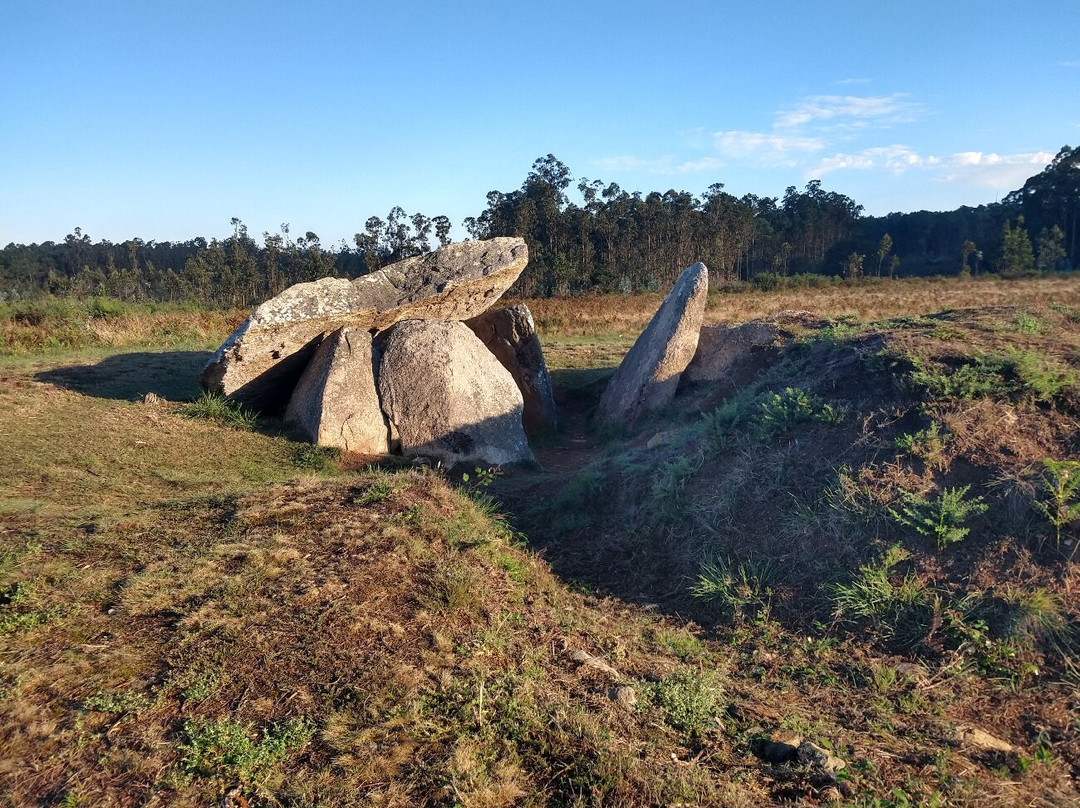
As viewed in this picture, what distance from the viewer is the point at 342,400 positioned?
371 inches

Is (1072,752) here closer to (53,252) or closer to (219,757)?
(219,757)

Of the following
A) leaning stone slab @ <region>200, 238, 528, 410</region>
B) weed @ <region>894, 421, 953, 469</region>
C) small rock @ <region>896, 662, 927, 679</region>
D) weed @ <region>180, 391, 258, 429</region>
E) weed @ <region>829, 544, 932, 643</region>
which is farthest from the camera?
weed @ <region>180, 391, 258, 429</region>

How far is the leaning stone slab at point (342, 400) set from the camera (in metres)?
9.26

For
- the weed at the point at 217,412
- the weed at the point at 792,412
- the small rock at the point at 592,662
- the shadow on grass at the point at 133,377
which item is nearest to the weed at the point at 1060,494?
the weed at the point at 792,412

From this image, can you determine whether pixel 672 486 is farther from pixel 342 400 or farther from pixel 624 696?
pixel 342 400

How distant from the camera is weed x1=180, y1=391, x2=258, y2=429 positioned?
9.52 m

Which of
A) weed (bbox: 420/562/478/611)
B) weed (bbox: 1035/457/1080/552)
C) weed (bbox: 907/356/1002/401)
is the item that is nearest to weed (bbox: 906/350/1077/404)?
weed (bbox: 907/356/1002/401)

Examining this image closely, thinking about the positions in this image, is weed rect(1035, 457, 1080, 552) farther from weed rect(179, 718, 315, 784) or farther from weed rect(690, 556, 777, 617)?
weed rect(179, 718, 315, 784)

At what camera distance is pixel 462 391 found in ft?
32.8

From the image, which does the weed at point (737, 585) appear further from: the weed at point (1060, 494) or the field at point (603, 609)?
the weed at point (1060, 494)

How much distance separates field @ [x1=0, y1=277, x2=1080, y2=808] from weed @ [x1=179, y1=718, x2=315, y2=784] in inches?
0.6

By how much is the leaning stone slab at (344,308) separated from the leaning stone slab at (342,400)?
0.35m

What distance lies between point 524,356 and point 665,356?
8.09 feet

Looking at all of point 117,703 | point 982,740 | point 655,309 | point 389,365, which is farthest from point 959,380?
point 655,309
